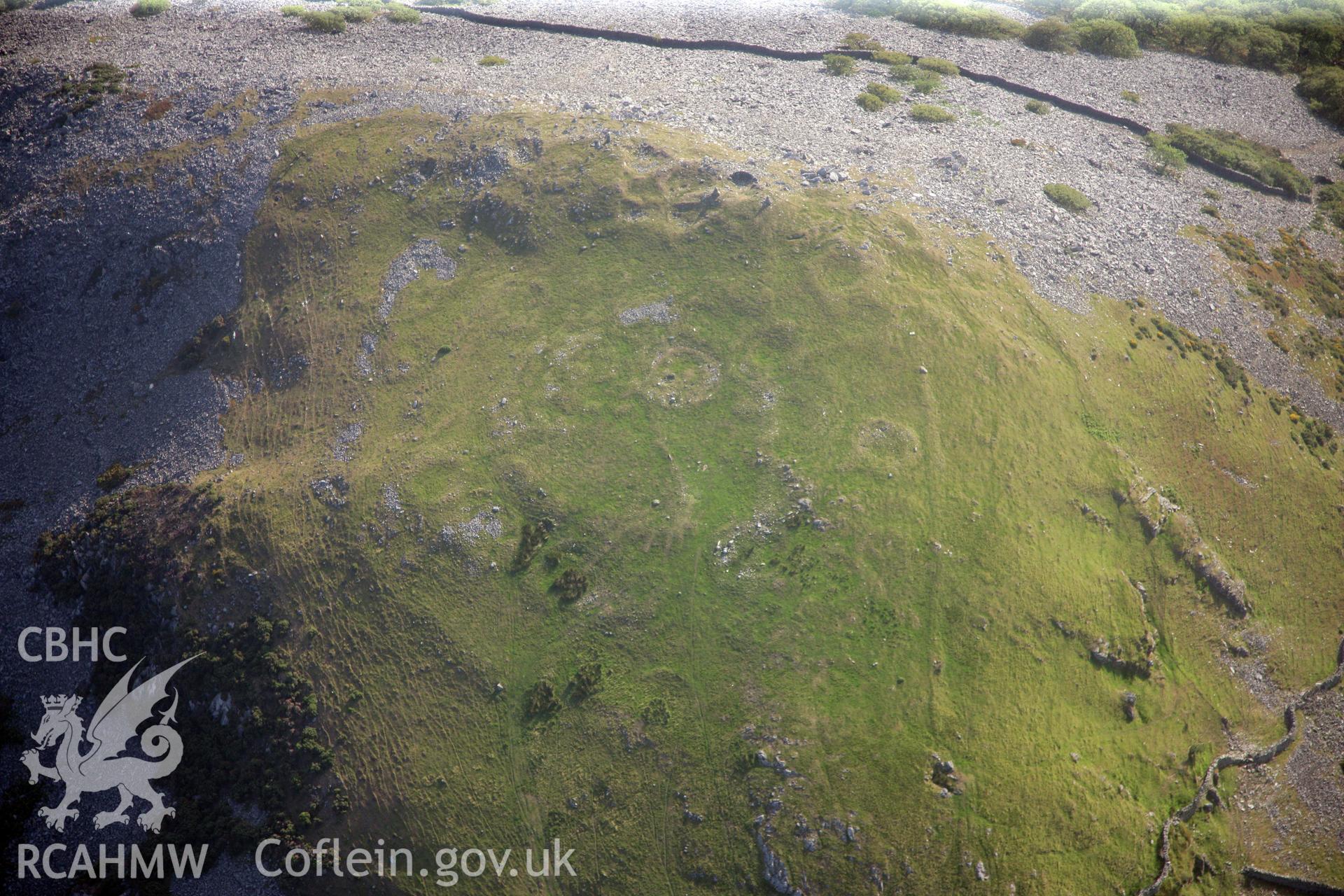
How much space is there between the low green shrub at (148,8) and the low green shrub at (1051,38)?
128726 mm

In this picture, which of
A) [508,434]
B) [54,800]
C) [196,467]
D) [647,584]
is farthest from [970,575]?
[54,800]

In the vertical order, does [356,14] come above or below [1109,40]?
below

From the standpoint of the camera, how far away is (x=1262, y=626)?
162 feet

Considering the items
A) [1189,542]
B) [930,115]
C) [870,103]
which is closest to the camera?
[1189,542]

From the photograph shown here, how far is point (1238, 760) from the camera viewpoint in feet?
145

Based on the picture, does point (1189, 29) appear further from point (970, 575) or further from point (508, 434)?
point (508, 434)

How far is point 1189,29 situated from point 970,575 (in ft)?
366

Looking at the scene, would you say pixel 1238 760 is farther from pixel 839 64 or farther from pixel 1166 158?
pixel 839 64

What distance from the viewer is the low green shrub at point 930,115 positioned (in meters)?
80.0

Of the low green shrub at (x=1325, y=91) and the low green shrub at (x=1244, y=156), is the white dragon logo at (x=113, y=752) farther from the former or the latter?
the low green shrub at (x=1325, y=91)

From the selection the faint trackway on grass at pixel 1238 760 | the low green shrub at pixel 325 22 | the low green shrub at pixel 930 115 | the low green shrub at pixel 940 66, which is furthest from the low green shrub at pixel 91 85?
the faint trackway on grass at pixel 1238 760

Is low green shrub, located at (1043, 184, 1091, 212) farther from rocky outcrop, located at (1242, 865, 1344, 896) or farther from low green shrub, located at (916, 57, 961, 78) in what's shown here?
rocky outcrop, located at (1242, 865, 1344, 896)

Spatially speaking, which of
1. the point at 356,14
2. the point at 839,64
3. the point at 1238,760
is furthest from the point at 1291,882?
the point at 356,14

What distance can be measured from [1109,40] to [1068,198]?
50.4m
